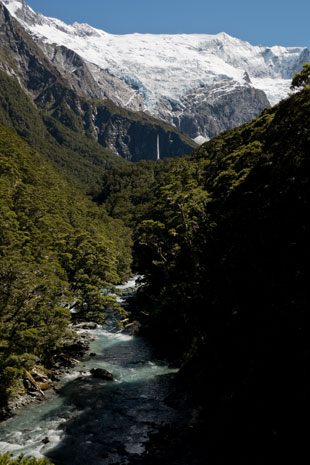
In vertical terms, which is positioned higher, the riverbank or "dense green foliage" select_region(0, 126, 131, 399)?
"dense green foliage" select_region(0, 126, 131, 399)

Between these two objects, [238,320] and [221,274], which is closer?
[238,320]

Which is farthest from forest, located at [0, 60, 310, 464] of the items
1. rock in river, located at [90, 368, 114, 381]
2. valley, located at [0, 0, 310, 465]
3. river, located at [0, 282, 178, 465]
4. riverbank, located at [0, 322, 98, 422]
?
rock in river, located at [90, 368, 114, 381]

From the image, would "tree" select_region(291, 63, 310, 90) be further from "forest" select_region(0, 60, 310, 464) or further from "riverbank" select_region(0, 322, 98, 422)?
"riverbank" select_region(0, 322, 98, 422)

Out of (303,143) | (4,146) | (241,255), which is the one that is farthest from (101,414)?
(4,146)

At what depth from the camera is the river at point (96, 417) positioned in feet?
70.8

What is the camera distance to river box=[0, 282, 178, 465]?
70.8 ft

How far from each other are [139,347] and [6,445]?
22913mm

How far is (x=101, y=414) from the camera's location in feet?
87.0

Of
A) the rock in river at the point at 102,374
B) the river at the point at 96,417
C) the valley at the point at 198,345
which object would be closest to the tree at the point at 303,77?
the valley at the point at 198,345

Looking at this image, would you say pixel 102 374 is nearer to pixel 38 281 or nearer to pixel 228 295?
pixel 38 281

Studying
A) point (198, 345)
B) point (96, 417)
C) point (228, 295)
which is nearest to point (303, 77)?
point (228, 295)

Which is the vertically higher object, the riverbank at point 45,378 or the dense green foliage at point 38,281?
the dense green foliage at point 38,281

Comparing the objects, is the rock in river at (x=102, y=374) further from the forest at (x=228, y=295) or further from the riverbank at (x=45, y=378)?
the forest at (x=228, y=295)

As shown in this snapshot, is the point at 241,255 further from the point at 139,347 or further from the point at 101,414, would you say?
the point at 139,347
